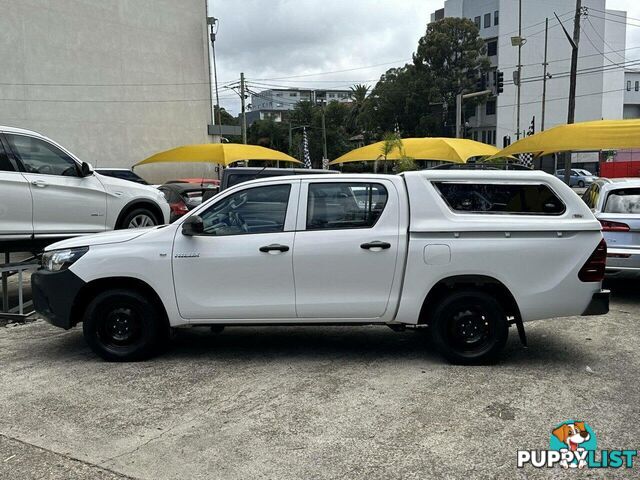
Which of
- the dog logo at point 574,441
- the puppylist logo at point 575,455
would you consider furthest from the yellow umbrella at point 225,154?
the puppylist logo at point 575,455

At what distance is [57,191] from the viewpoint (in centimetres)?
777

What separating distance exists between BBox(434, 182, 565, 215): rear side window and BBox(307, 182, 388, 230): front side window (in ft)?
2.02

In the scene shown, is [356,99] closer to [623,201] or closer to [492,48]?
[492,48]

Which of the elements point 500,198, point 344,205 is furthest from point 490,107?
point 344,205

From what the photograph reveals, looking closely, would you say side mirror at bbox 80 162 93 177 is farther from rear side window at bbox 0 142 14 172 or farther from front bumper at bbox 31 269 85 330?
front bumper at bbox 31 269 85 330

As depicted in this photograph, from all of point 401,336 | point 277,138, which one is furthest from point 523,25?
point 401,336

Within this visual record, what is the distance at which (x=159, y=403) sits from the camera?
4.53 metres

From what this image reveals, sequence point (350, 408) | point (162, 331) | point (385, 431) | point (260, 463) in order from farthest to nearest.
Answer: point (162, 331), point (350, 408), point (385, 431), point (260, 463)

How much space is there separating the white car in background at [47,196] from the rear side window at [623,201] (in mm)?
6866

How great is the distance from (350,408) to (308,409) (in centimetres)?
32

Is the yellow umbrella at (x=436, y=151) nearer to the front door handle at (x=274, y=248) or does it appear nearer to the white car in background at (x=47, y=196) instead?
the white car in background at (x=47, y=196)

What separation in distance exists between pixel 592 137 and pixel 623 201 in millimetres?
5082

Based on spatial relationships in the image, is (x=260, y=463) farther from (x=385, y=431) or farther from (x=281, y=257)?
(x=281, y=257)

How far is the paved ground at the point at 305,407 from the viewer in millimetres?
3596
